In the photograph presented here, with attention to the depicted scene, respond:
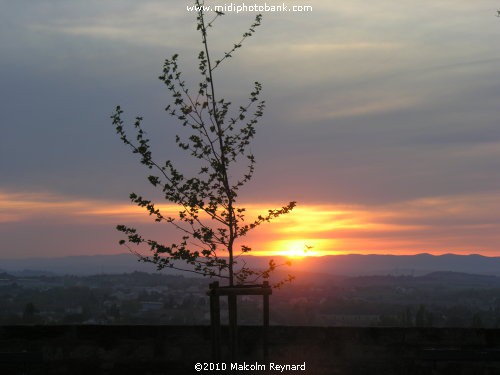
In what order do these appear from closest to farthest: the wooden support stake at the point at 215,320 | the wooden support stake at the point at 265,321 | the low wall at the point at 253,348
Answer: the wooden support stake at the point at 215,320 < the wooden support stake at the point at 265,321 < the low wall at the point at 253,348

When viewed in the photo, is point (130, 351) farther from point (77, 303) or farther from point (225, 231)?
point (77, 303)

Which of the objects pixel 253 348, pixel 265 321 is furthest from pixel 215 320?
pixel 253 348

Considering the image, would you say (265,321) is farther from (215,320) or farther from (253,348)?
(253,348)

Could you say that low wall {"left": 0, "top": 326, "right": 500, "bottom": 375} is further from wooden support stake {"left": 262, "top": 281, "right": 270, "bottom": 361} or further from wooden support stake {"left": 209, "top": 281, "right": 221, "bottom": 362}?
wooden support stake {"left": 209, "top": 281, "right": 221, "bottom": 362}

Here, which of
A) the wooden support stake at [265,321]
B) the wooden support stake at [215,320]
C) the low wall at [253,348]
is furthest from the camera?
the low wall at [253,348]

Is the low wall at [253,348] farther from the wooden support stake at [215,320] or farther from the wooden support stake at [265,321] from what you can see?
the wooden support stake at [215,320]

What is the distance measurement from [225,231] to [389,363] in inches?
163

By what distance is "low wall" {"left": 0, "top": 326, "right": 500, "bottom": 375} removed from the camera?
15.4 metres

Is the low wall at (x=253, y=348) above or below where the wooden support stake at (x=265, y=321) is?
below

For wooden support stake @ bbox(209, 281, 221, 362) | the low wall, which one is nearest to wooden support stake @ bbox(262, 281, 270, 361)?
wooden support stake @ bbox(209, 281, 221, 362)

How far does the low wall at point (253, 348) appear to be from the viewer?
15.4m

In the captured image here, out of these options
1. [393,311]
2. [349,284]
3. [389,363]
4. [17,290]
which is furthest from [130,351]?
[349,284]

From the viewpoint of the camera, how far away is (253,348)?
51.4ft

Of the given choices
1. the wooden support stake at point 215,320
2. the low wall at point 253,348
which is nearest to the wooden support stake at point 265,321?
the wooden support stake at point 215,320
